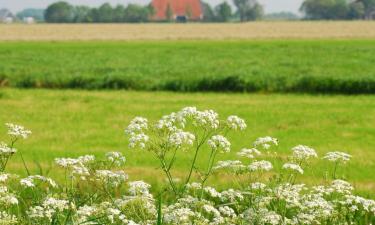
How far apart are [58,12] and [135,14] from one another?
81.2 feet

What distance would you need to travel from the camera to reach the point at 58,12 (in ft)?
585

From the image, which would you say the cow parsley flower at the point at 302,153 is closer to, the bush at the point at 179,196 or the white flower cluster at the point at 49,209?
the bush at the point at 179,196

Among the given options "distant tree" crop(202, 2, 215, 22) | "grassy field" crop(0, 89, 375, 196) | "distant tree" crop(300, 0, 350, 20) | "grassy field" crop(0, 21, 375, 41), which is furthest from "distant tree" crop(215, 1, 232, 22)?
"grassy field" crop(0, 89, 375, 196)

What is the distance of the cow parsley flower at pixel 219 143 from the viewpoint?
15.2ft

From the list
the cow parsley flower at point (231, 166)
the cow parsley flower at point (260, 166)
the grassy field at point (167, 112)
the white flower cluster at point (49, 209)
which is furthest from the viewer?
the grassy field at point (167, 112)

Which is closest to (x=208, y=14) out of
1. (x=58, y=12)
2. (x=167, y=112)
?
(x=58, y=12)

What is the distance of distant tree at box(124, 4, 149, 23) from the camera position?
6447 inches

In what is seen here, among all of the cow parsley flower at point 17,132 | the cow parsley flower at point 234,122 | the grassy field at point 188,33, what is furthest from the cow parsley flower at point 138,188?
the grassy field at point 188,33

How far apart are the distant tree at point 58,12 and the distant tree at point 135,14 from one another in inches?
704

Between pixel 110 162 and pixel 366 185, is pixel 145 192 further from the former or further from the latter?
pixel 366 185

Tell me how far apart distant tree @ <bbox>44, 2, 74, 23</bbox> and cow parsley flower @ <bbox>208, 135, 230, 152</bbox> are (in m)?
174

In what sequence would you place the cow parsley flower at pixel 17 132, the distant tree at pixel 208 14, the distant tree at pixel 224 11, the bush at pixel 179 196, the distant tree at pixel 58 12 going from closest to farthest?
the bush at pixel 179 196
the cow parsley flower at pixel 17 132
the distant tree at pixel 58 12
the distant tree at pixel 224 11
the distant tree at pixel 208 14

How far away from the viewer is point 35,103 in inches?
857

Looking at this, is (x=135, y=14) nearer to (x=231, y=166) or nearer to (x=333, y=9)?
(x=333, y=9)
